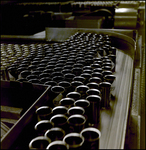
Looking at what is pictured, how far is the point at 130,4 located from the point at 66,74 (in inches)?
140

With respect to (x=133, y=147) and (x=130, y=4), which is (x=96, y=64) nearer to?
(x=133, y=147)

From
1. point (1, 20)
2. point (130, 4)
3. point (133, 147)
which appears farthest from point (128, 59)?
point (1, 20)

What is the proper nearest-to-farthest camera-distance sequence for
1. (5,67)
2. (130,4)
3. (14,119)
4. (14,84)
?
(14,84), (14,119), (5,67), (130,4)

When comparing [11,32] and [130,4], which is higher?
[130,4]

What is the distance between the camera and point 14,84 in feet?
5.11

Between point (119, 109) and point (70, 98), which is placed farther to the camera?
point (119, 109)

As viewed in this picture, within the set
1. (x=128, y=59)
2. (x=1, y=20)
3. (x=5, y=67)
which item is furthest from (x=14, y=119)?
(x=1, y=20)

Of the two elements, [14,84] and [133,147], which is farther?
[14,84]

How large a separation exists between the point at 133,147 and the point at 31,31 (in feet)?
13.7

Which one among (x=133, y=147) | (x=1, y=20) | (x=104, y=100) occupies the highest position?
(x=1, y=20)

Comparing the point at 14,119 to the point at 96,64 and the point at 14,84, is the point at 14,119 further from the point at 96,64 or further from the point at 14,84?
the point at 96,64

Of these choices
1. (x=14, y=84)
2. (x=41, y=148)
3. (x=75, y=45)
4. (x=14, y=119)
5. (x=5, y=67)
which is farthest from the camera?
(x=75, y=45)

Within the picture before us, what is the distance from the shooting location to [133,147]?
4.57 feet

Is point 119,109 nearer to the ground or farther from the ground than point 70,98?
nearer to the ground
